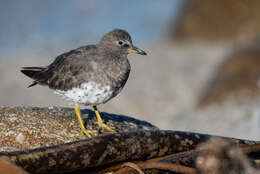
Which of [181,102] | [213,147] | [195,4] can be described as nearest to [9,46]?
[195,4]

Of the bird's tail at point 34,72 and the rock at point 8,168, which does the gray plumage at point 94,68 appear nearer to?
the bird's tail at point 34,72

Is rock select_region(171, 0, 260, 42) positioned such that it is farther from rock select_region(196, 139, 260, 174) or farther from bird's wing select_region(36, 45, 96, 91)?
rock select_region(196, 139, 260, 174)

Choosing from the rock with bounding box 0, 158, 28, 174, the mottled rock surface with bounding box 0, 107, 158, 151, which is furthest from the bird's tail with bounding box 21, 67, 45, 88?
the rock with bounding box 0, 158, 28, 174

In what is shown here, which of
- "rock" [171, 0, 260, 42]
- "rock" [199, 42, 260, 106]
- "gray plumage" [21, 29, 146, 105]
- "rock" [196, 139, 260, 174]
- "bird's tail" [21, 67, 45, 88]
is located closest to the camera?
"rock" [196, 139, 260, 174]

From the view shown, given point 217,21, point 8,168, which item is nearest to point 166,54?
point 217,21

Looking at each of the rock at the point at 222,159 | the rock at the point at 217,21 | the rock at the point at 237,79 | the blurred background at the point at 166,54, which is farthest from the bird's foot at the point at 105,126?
the rock at the point at 217,21

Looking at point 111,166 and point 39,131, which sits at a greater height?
point 39,131

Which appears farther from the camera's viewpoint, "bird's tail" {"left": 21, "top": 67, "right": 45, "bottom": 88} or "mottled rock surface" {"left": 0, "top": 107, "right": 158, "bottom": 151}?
"bird's tail" {"left": 21, "top": 67, "right": 45, "bottom": 88}

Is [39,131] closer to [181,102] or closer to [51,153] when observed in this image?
[51,153]
